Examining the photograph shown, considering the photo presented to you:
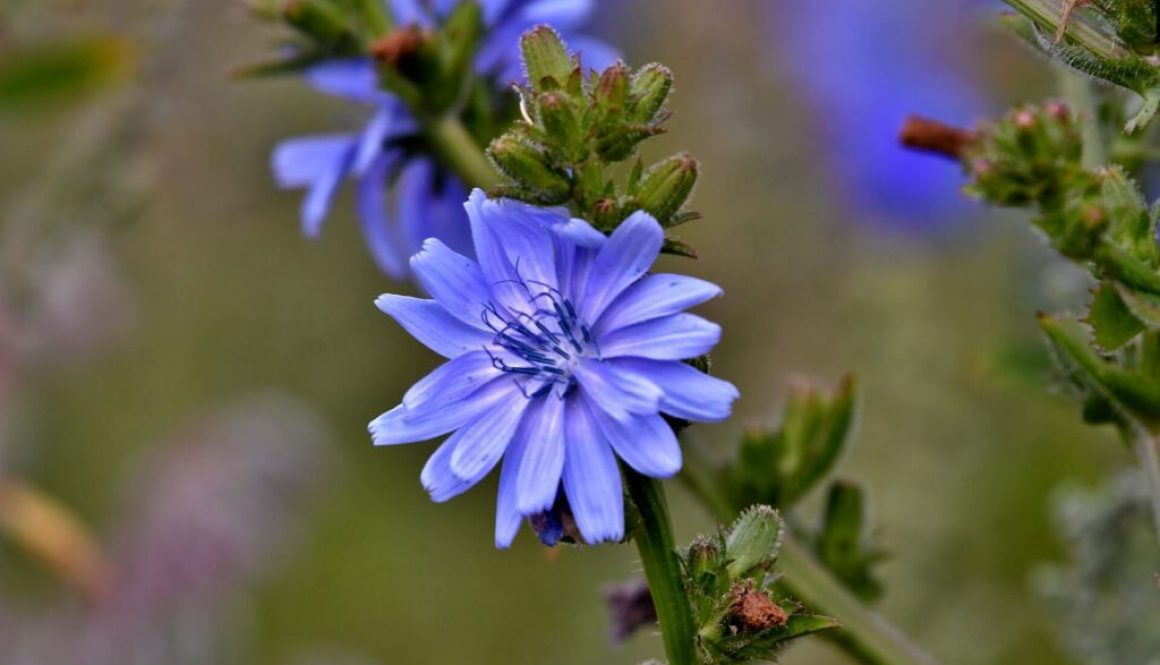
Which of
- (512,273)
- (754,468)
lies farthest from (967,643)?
(512,273)

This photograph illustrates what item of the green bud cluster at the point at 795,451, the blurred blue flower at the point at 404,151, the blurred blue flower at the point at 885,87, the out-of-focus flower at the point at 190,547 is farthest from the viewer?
the blurred blue flower at the point at 885,87

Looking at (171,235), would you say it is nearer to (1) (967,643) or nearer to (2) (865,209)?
(2) (865,209)

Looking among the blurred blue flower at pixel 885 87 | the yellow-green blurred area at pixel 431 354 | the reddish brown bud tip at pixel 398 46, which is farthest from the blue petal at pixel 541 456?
the blurred blue flower at pixel 885 87

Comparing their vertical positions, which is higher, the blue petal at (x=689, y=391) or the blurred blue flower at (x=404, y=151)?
the blurred blue flower at (x=404, y=151)

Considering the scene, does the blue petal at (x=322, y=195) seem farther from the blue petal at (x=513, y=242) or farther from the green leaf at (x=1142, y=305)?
the green leaf at (x=1142, y=305)

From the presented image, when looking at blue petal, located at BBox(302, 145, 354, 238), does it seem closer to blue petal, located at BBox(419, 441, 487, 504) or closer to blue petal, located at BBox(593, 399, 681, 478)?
blue petal, located at BBox(419, 441, 487, 504)

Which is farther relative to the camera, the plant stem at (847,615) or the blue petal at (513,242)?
the plant stem at (847,615)
